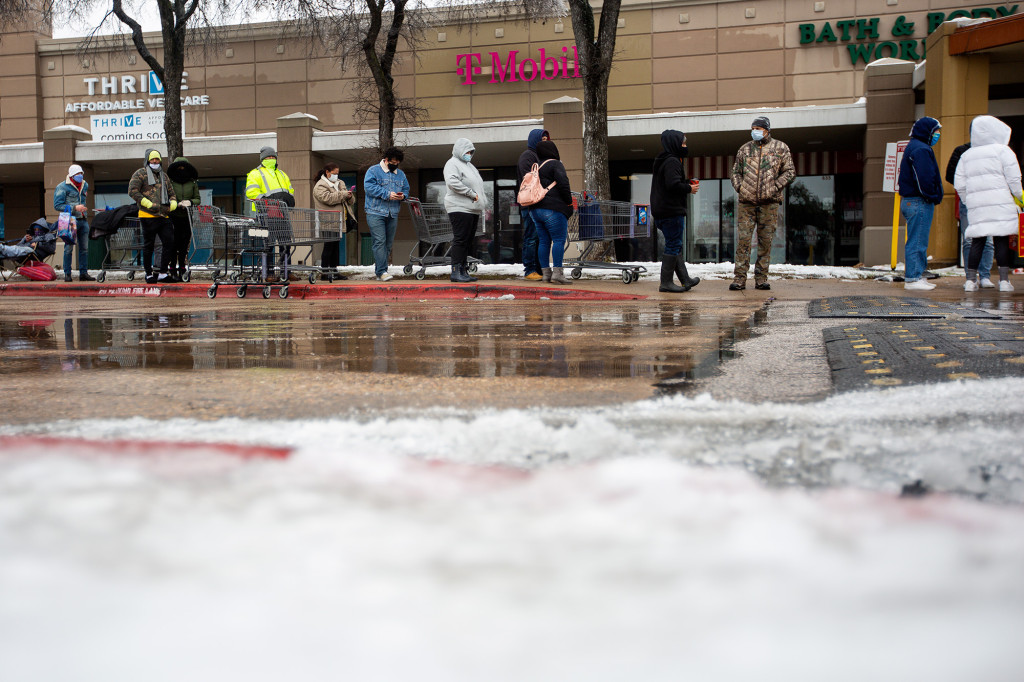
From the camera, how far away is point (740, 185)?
10266 mm

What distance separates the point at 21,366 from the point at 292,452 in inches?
113

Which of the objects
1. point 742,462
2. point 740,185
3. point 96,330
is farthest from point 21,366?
point 740,185

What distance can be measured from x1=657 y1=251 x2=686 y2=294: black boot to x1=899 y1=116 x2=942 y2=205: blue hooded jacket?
2748 millimetres

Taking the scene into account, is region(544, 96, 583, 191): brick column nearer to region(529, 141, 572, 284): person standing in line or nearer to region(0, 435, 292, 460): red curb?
region(529, 141, 572, 284): person standing in line

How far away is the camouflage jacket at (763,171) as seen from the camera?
1010cm

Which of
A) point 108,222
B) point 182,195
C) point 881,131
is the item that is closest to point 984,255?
point 881,131

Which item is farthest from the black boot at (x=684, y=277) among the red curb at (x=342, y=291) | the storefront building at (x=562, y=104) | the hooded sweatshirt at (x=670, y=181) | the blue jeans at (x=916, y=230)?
the storefront building at (x=562, y=104)

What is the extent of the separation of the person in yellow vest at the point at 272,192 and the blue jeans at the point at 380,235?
131 cm

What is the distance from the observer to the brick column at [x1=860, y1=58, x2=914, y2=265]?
1894 cm

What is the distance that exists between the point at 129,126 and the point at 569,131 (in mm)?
14647

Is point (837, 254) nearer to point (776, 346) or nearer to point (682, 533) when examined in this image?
point (776, 346)

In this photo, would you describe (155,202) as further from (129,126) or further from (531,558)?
(129,126)

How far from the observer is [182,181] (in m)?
14.0

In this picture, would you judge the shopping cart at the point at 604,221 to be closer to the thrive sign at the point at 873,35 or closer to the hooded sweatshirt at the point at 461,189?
the hooded sweatshirt at the point at 461,189
